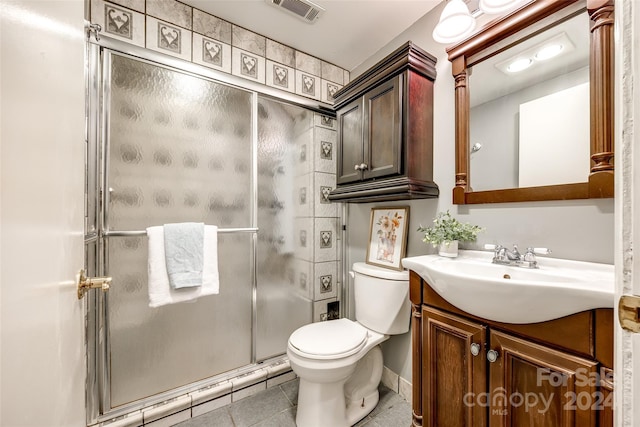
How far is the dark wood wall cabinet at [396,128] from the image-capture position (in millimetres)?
1363

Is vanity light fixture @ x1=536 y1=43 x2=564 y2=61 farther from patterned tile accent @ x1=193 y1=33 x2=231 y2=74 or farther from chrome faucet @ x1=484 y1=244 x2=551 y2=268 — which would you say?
patterned tile accent @ x1=193 y1=33 x2=231 y2=74

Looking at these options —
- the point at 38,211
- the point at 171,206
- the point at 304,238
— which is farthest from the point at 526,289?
the point at 171,206

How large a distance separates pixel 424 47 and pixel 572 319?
1544 mm

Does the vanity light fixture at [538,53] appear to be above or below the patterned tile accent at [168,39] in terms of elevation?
below

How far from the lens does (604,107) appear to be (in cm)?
89

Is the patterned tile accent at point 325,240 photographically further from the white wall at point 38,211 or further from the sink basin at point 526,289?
the white wall at point 38,211

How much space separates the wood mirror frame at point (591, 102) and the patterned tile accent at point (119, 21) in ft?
5.54

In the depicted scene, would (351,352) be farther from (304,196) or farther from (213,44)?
(213,44)

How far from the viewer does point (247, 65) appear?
173 centimetres

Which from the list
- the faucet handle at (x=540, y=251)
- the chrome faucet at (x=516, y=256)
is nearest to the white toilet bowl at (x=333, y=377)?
the chrome faucet at (x=516, y=256)

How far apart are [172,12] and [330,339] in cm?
207

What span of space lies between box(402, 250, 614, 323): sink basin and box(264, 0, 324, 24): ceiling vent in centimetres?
156

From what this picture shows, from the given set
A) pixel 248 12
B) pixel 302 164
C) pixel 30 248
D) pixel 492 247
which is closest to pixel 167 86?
pixel 248 12

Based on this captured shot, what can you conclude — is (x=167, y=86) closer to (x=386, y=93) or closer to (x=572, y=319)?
(x=386, y=93)
